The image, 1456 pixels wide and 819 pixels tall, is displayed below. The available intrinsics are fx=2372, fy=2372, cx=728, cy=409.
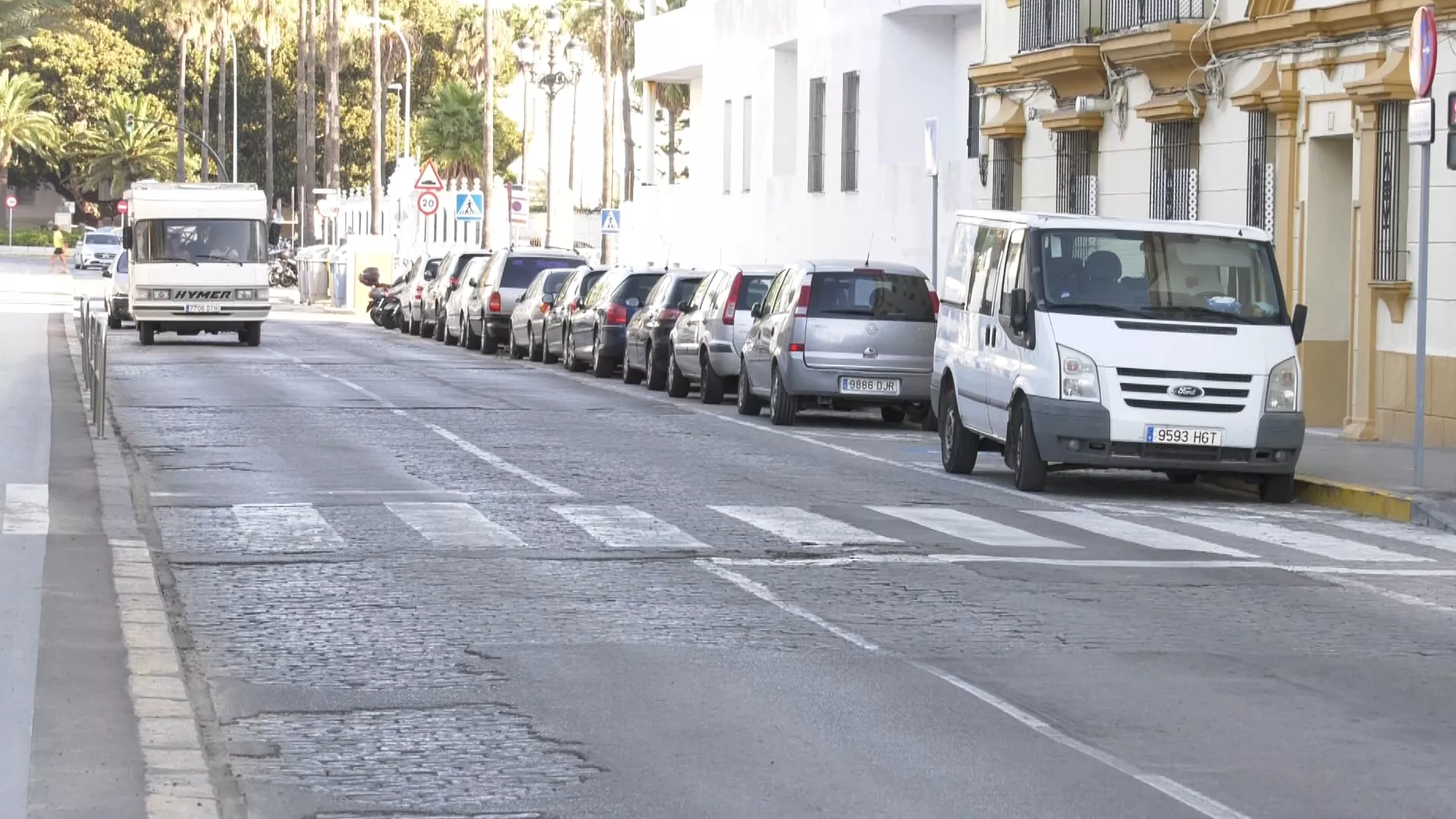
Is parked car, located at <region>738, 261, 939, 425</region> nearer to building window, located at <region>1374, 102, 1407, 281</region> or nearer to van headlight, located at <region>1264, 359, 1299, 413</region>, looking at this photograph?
building window, located at <region>1374, 102, 1407, 281</region>

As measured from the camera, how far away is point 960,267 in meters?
19.0

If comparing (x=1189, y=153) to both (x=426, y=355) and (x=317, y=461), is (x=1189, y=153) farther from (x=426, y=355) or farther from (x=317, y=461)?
(x=426, y=355)

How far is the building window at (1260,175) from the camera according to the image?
2423cm

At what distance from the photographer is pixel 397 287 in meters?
50.7

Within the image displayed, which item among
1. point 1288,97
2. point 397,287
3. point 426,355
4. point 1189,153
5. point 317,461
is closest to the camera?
point 317,461

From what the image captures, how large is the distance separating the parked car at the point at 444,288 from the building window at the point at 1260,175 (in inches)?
830

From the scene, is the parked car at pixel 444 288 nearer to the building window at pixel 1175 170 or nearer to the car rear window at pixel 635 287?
the car rear window at pixel 635 287

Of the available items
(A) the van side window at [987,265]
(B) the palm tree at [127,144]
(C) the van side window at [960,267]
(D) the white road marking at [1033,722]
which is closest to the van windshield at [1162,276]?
(A) the van side window at [987,265]

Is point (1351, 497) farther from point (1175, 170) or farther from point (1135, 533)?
point (1175, 170)

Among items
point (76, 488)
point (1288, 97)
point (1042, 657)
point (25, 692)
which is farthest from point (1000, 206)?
point (25, 692)

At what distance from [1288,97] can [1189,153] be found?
273cm

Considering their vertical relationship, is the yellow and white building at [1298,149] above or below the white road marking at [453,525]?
above

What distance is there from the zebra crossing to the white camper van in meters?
23.7

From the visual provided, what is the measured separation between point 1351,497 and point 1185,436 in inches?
54.1
